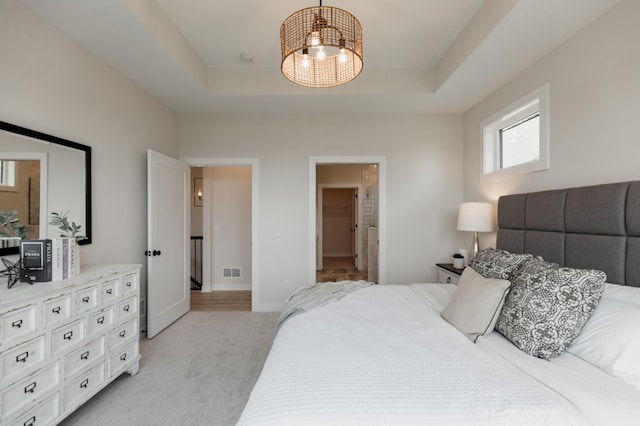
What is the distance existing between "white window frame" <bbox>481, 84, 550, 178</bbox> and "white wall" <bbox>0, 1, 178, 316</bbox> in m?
3.85

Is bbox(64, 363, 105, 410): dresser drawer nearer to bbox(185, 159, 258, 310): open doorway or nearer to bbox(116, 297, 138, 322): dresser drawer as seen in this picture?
bbox(116, 297, 138, 322): dresser drawer

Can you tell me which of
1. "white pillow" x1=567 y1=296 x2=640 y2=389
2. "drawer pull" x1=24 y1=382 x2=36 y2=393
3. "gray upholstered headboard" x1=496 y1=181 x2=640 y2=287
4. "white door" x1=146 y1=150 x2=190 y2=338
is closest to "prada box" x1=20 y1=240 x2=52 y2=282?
"drawer pull" x1=24 y1=382 x2=36 y2=393

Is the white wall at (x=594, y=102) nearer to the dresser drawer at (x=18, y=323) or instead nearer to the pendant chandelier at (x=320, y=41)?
the pendant chandelier at (x=320, y=41)

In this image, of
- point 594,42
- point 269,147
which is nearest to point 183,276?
point 269,147

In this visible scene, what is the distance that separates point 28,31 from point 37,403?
2.31m

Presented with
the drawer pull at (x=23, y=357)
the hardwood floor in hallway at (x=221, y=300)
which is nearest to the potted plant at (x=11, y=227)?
the drawer pull at (x=23, y=357)

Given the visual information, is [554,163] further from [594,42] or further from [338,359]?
[338,359]

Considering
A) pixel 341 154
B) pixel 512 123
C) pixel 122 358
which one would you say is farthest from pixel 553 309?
pixel 341 154

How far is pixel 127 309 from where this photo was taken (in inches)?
85.7

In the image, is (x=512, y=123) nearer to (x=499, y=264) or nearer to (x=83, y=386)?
(x=499, y=264)

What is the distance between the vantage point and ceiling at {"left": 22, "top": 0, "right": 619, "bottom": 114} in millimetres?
2004

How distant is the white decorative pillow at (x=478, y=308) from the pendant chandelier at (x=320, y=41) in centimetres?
158

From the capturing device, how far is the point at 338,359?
47.3 inches

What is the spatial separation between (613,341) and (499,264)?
687mm
